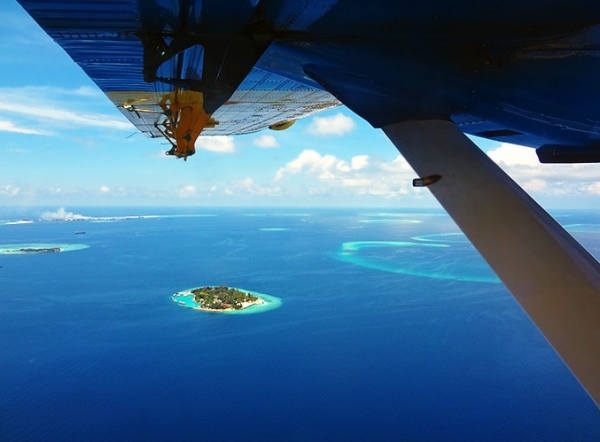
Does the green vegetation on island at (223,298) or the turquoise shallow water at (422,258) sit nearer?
the green vegetation on island at (223,298)

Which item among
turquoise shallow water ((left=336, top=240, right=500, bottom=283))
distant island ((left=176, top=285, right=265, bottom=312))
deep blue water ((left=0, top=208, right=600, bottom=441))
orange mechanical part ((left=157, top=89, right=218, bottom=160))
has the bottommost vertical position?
deep blue water ((left=0, top=208, right=600, bottom=441))

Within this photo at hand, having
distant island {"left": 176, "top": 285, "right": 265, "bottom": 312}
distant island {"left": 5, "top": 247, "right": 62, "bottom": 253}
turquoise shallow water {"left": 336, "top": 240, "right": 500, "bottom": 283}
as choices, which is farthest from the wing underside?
distant island {"left": 5, "top": 247, "right": 62, "bottom": 253}

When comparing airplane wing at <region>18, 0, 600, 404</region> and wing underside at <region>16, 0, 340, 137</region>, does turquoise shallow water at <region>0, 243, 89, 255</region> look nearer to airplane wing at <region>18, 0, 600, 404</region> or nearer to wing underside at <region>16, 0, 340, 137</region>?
wing underside at <region>16, 0, 340, 137</region>

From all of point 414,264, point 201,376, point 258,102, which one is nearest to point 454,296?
point 414,264

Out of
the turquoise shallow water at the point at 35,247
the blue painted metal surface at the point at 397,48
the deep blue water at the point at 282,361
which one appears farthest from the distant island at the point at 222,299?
the blue painted metal surface at the point at 397,48

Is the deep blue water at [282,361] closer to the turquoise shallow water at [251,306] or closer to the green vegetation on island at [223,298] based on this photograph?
the turquoise shallow water at [251,306]

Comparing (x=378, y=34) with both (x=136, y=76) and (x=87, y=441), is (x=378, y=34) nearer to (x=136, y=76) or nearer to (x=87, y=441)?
(x=136, y=76)

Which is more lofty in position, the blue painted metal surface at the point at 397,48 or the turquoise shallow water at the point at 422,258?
the blue painted metal surface at the point at 397,48

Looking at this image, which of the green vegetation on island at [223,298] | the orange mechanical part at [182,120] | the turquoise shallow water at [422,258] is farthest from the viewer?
the turquoise shallow water at [422,258]

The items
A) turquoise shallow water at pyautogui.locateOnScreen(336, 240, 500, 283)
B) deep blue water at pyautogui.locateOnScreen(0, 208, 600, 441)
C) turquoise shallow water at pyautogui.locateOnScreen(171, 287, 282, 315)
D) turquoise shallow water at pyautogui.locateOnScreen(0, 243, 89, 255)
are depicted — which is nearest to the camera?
deep blue water at pyautogui.locateOnScreen(0, 208, 600, 441)
